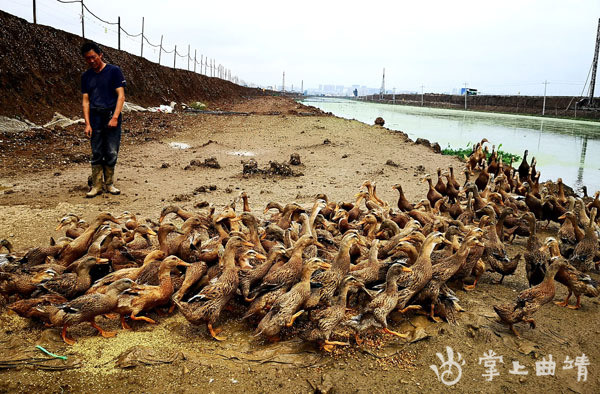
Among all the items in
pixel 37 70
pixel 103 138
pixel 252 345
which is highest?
pixel 37 70

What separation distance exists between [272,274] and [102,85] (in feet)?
20.2

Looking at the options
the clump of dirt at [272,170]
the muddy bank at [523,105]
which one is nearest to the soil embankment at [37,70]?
the clump of dirt at [272,170]

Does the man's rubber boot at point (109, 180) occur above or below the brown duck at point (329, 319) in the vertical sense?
above

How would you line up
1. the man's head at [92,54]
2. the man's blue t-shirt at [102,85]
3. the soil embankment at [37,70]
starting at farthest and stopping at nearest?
1. the soil embankment at [37,70]
2. the man's blue t-shirt at [102,85]
3. the man's head at [92,54]

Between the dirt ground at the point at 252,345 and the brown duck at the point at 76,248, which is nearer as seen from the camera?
the dirt ground at the point at 252,345

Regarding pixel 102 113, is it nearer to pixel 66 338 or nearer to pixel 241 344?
pixel 66 338

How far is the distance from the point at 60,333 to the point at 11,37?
17.5 metres

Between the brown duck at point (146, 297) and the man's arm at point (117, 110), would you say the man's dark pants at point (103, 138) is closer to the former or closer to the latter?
the man's arm at point (117, 110)

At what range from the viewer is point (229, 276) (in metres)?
4.12

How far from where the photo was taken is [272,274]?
430cm

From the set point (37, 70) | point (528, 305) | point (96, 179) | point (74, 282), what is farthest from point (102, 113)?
point (37, 70)

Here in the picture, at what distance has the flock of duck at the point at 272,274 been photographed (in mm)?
3762

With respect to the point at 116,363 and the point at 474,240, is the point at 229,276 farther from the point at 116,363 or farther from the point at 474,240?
the point at 474,240

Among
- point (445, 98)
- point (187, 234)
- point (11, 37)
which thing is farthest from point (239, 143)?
point (445, 98)
